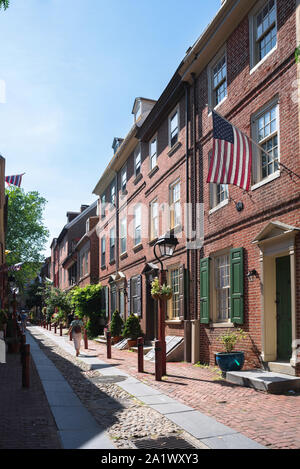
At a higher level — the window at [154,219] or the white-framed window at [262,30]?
the white-framed window at [262,30]

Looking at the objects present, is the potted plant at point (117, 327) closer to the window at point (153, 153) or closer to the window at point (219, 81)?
the window at point (153, 153)

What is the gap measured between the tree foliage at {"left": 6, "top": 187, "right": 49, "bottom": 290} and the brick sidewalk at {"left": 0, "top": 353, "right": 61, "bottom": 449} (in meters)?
36.9

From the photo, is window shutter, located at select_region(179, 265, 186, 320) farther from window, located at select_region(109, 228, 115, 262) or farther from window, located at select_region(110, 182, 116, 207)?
window, located at select_region(110, 182, 116, 207)

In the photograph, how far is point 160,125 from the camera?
18.6 metres

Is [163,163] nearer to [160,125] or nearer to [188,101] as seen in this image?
[160,125]

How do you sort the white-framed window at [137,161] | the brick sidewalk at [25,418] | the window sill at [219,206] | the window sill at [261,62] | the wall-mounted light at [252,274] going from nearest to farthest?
the brick sidewalk at [25,418] < the window sill at [261,62] < the wall-mounted light at [252,274] < the window sill at [219,206] < the white-framed window at [137,161]

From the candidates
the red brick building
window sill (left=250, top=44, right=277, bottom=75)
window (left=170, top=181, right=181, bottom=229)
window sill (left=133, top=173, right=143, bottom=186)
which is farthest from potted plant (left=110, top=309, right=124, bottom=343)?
window sill (left=250, top=44, right=277, bottom=75)

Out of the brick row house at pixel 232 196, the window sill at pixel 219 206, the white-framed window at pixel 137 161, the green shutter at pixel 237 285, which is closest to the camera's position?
the brick row house at pixel 232 196

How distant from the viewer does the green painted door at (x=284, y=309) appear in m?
10.3

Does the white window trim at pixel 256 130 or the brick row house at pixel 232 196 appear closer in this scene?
the brick row house at pixel 232 196

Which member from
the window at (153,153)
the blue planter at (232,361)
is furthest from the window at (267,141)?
the window at (153,153)

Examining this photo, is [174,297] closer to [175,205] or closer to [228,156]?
[175,205]

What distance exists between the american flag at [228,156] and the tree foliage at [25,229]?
38.0 metres

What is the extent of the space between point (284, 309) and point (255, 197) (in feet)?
8.72
